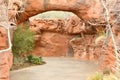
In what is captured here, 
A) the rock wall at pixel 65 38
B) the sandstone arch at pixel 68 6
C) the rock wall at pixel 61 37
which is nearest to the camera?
the sandstone arch at pixel 68 6

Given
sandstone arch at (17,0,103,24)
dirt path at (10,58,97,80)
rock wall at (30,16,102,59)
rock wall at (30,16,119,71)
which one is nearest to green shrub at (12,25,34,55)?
dirt path at (10,58,97,80)

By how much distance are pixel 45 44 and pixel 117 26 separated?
34.4 ft

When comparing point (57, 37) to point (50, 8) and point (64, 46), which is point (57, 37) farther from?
point (50, 8)

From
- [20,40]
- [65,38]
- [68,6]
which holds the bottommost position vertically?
[65,38]

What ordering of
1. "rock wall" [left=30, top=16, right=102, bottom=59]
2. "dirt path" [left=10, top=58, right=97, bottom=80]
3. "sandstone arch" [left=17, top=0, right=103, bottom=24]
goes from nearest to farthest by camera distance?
"dirt path" [left=10, top=58, right=97, bottom=80] < "sandstone arch" [left=17, top=0, right=103, bottom=24] < "rock wall" [left=30, top=16, right=102, bottom=59]

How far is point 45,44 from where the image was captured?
22.3 metres

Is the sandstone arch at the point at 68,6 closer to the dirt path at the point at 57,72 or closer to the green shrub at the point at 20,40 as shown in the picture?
the green shrub at the point at 20,40

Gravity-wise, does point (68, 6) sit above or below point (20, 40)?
above

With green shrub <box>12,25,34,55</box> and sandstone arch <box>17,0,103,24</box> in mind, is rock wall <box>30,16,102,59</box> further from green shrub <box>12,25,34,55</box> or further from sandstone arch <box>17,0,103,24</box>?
sandstone arch <box>17,0,103,24</box>

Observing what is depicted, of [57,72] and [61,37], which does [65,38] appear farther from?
[57,72]

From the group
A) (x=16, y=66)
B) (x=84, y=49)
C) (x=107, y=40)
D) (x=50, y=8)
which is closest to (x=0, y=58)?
Answer: (x=107, y=40)

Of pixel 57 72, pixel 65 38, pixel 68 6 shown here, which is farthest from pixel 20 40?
pixel 65 38

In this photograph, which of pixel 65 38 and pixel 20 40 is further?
pixel 65 38

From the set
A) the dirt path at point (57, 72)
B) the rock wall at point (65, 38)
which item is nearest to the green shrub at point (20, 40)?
the dirt path at point (57, 72)
